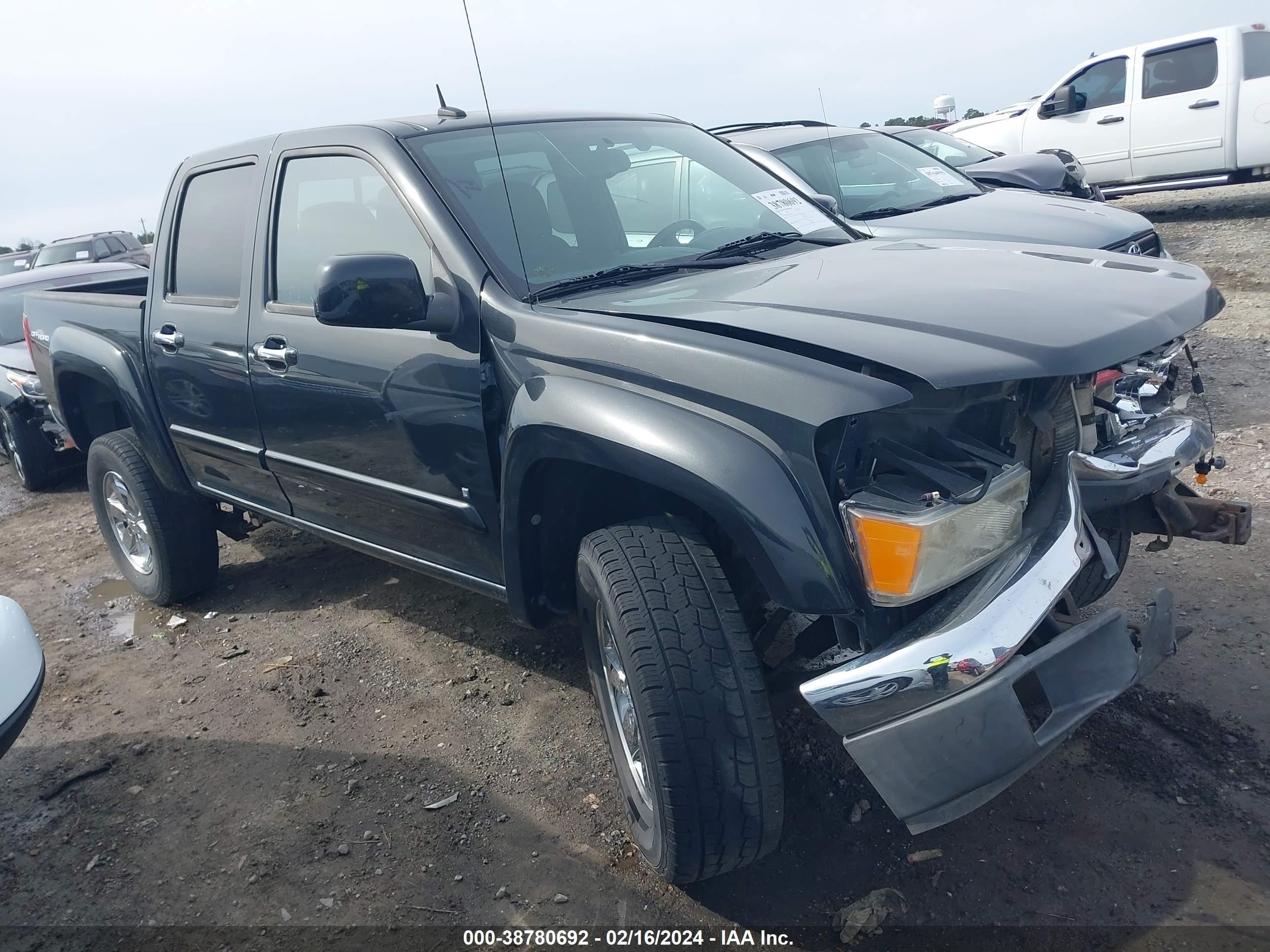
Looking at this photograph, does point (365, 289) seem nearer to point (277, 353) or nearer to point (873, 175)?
point (277, 353)

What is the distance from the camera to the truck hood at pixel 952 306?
74.9 inches

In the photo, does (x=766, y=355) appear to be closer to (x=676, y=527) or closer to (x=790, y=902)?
(x=676, y=527)

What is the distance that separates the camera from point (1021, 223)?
5.36 m

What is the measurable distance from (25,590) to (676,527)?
416 cm

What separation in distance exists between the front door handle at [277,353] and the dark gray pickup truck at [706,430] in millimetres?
13

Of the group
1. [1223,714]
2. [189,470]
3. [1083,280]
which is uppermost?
[1083,280]

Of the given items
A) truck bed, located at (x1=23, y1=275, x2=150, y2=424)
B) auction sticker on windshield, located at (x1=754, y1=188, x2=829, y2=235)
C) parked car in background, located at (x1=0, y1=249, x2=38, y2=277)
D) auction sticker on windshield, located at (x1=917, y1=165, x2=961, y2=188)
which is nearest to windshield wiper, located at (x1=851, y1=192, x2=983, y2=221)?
auction sticker on windshield, located at (x1=917, y1=165, x2=961, y2=188)

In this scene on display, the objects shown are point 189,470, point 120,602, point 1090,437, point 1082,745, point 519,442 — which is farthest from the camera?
point 120,602

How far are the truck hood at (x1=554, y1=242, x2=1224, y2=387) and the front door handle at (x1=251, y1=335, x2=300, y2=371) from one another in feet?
3.50

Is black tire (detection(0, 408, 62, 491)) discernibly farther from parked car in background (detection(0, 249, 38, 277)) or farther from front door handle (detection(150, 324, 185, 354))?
parked car in background (detection(0, 249, 38, 277))

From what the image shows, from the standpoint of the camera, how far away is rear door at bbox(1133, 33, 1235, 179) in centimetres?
994

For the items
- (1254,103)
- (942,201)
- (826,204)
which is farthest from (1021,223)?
(1254,103)

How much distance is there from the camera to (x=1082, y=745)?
274 centimetres

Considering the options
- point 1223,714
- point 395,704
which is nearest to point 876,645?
point 1223,714
